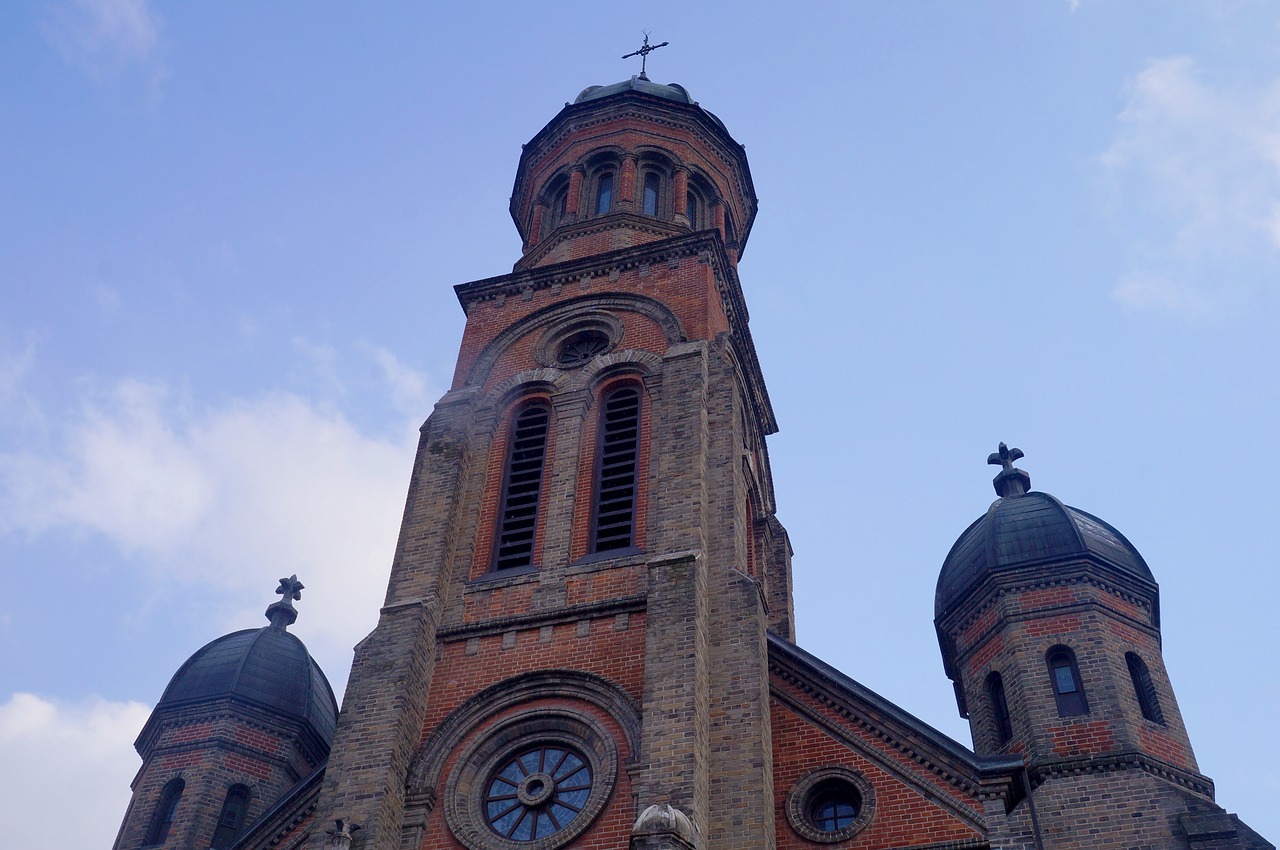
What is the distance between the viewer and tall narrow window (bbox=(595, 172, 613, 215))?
26.8m

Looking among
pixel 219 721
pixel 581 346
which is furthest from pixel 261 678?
pixel 581 346

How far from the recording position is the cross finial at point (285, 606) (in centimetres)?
2691

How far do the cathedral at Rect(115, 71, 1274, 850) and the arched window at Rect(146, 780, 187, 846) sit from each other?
0.05 metres

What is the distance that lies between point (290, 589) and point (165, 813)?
6040 millimetres

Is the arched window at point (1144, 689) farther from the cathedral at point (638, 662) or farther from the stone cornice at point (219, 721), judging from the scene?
the stone cornice at point (219, 721)

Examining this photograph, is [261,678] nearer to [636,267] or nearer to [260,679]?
[260,679]

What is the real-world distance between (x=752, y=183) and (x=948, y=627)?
12243mm

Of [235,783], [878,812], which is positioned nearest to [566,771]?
[878,812]

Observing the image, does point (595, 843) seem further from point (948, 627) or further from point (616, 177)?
point (616, 177)

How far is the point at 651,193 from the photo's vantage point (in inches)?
1076

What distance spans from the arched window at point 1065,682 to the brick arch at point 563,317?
26.7ft

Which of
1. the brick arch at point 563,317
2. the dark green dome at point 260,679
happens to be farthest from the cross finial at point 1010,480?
the dark green dome at point 260,679

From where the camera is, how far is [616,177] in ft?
88.9

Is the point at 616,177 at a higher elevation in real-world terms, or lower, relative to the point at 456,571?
higher
